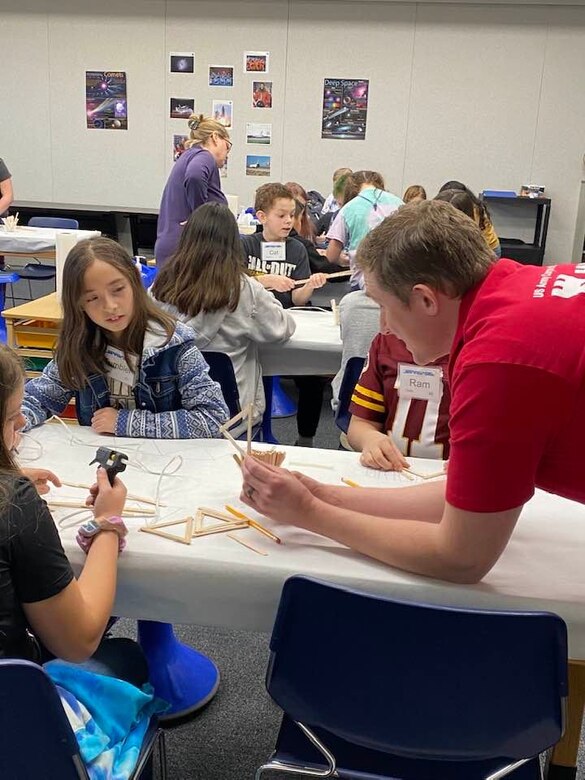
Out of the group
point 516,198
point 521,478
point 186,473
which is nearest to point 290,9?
point 516,198

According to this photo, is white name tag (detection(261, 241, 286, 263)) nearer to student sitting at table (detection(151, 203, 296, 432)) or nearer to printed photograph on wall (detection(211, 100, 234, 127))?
student sitting at table (detection(151, 203, 296, 432))

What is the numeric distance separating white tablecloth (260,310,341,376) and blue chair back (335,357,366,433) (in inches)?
18.3

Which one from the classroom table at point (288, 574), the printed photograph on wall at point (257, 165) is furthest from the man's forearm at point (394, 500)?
the printed photograph on wall at point (257, 165)

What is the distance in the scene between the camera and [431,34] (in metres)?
8.30

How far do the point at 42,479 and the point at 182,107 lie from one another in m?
8.31

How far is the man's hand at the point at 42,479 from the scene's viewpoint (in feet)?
4.96

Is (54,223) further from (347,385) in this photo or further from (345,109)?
(347,385)

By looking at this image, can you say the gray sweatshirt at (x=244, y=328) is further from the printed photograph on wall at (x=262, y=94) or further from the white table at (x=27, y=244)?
the printed photograph on wall at (x=262, y=94)

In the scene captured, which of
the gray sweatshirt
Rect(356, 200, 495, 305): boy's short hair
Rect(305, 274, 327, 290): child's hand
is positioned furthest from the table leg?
Rect(305, 274, 327, 290): child's hand

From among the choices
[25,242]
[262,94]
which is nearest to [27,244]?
[25,242]

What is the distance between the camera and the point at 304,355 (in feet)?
10.5

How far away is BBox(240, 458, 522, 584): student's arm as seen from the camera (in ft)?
3.59

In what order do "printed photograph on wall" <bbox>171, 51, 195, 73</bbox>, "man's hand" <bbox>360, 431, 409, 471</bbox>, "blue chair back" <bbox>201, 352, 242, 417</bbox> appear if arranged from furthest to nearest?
"printed photograph on wall" <bbox>171, 51, 195, 73</bbox>
"blue chair back" <bbox>201, 352, 242, 417</bbox>
"man's hand" <bbox>360, 431, 409, 471</bbox>

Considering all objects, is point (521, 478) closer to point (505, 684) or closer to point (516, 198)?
point (505, 684)
